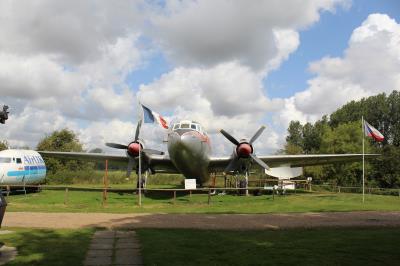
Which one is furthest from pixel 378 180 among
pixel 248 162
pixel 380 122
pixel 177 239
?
pixel 177 239

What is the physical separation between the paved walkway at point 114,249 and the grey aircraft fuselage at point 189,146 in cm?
1287

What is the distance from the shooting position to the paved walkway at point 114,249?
7039 millimetres

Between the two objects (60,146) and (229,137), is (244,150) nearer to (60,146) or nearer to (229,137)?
(229,137)

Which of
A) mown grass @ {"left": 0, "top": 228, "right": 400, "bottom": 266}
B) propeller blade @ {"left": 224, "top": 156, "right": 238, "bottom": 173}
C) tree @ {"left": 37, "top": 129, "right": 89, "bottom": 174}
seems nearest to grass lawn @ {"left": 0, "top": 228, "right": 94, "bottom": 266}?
mown grass @ {"left": 0, "top": 228, "right": 400, "bottom": 266}

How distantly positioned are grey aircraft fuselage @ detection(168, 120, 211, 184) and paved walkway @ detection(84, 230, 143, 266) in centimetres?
1287

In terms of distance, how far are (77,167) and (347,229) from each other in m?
50.2

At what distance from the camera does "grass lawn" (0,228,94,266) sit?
703 centimetres

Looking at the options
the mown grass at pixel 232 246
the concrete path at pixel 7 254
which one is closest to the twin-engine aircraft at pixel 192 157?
the mown grass at pixel 232 246

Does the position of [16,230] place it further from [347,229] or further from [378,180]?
[378,180]

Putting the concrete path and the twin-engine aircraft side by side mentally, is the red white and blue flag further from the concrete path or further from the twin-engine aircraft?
the concrete path

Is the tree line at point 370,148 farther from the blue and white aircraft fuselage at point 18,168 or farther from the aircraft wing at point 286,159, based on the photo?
the blue and white aircraft fuselage at point 18,168

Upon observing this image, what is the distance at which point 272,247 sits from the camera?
847 centimetres

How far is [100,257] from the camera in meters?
7.38

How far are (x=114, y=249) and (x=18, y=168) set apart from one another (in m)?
20.2
